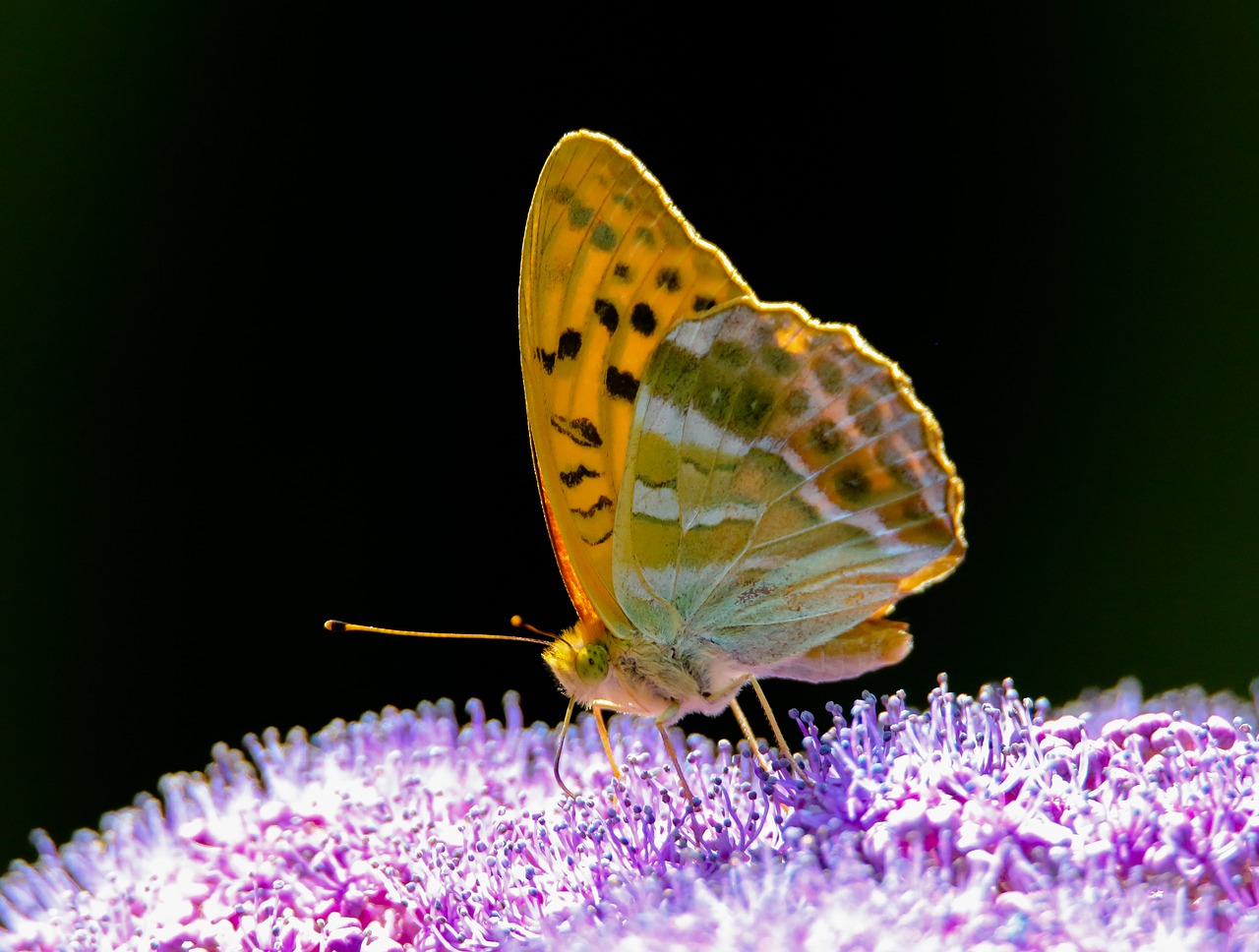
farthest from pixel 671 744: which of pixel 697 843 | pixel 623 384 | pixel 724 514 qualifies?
pixel 623 384

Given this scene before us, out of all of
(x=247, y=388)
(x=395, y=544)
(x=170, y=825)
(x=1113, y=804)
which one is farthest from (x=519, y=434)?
(x=1113, y=804)

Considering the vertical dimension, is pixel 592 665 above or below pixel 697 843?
above

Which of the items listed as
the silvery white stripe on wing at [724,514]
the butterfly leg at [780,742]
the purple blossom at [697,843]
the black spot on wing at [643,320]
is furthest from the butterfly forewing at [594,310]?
the purple blossom at [697,843]

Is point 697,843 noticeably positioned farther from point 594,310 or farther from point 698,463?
point 594,310

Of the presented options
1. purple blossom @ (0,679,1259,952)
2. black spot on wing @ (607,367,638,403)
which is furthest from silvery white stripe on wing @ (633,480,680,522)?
purple blossom @ (0,679,1259,952)

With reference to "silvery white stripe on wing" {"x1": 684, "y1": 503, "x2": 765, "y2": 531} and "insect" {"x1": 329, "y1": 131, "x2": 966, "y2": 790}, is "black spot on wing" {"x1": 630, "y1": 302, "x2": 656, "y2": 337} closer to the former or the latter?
"insect" {"x1": 329, "y1": 131, "x2": 966, "y2": 790}

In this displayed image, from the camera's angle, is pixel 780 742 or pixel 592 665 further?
pixel 592 665

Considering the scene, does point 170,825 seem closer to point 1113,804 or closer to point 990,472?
point 1113,804
